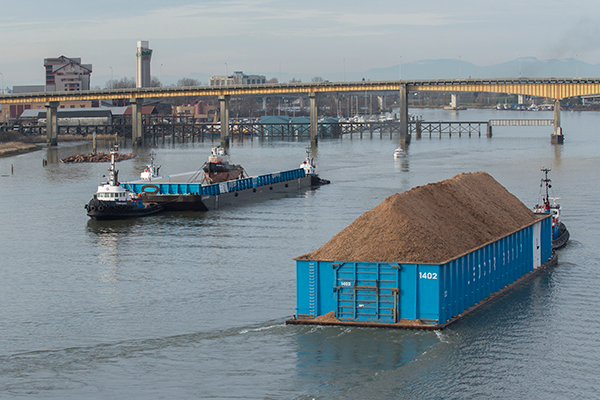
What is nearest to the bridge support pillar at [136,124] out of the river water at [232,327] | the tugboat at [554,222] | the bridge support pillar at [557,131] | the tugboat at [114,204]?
the bridge support pillar at [557,131]

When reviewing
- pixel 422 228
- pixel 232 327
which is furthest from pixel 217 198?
pixel 422 228

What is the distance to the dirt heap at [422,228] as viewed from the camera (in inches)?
1043

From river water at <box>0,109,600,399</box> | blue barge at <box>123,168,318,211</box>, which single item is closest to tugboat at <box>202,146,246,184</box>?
blue barge at <box>123,168,318,211</box>

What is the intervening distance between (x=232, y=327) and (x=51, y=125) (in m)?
140

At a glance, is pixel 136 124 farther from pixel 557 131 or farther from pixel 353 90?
pixel 557 131

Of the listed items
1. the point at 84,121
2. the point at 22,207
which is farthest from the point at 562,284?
the point at 84,121

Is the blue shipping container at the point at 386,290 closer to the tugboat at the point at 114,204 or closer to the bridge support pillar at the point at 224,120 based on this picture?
the tugboat at the point at 114,204

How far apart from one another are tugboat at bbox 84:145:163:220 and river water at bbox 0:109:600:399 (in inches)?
39.9

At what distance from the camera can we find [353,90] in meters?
156

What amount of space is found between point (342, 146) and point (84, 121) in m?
71.1

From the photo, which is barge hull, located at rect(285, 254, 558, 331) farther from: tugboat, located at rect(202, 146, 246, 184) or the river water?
tugboat, located at rect(202, 146, 246, 184)

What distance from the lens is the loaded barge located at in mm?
26000

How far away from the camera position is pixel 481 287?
30156mm

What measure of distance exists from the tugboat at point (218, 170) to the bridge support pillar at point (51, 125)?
87.9 m
